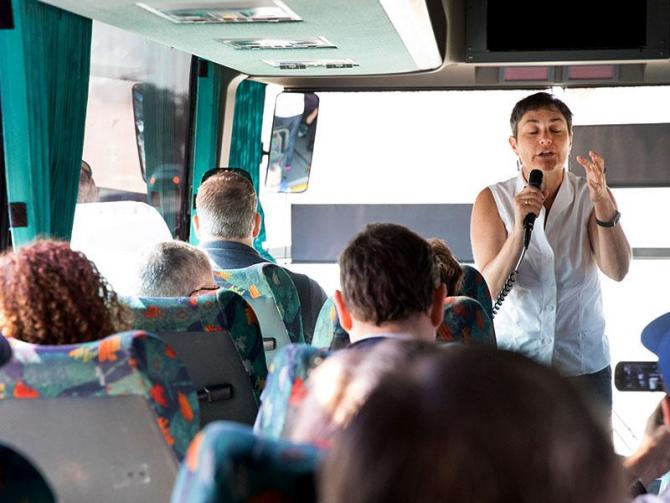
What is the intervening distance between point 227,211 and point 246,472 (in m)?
3.39

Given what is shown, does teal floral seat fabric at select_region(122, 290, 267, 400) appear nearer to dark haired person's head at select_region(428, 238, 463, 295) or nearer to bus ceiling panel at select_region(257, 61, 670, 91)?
dark haired person's head at select_region(428, 238, 463, 295)

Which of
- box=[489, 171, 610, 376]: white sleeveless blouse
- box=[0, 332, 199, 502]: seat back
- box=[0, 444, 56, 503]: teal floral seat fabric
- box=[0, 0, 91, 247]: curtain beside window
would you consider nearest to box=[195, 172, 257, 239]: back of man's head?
box=[0, 0, 91, 247]: curtain beside window

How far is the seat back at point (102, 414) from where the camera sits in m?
1.79

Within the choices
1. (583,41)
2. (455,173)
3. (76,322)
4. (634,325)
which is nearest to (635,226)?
(634,325)

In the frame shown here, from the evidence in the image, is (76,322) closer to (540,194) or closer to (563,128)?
(540,194)

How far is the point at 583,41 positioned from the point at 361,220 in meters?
3.36

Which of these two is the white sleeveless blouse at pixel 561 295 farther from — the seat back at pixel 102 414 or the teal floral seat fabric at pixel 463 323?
the seat back at pixel 102 414

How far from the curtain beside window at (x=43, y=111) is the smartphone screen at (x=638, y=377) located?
3.06 metres

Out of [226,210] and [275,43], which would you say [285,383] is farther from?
[275,43]

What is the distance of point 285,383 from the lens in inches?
62.8

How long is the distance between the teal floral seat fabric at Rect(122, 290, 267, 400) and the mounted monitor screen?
3.19 metres

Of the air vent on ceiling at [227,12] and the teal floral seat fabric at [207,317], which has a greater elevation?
the air vent on ceiling at [227,12]

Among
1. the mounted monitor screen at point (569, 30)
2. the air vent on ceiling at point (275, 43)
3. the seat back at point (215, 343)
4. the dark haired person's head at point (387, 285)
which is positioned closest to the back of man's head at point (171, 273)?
the seat back at point (215, 343)

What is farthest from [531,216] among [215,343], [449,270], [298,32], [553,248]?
[298,32]
